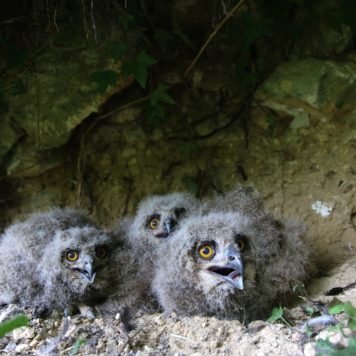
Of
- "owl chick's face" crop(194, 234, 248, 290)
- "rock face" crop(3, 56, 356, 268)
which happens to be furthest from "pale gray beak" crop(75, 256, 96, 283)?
"rock face" crop(3, 56, 356, 268)

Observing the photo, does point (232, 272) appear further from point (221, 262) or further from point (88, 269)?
point (88, 269)

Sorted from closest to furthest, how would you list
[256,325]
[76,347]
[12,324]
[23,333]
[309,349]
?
[12,324], [309,349], [76,347], [256,325], [23,333]

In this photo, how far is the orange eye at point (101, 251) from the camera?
3.58 metres

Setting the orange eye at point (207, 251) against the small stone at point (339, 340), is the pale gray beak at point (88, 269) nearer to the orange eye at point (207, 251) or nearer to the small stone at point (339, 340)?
the orange eye at point (207, 251)

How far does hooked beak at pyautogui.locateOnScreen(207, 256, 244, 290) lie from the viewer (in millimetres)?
2770

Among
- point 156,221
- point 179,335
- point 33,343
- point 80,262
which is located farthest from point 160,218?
point 33,343

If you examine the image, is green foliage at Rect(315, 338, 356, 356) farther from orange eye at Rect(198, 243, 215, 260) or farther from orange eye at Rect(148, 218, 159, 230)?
orange eye at Rect(148, 218, 159, 230)

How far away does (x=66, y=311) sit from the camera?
11.2ft

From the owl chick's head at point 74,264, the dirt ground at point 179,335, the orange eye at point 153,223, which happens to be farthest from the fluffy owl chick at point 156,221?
the dirt ground at point 179,335

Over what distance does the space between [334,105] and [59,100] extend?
7.87 ft

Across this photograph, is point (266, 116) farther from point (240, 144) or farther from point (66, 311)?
point (66, 311)

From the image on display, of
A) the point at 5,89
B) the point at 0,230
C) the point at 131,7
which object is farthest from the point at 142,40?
the point at 0,230

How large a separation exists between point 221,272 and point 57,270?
4.02 ft

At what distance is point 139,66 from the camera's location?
393 centimetres
